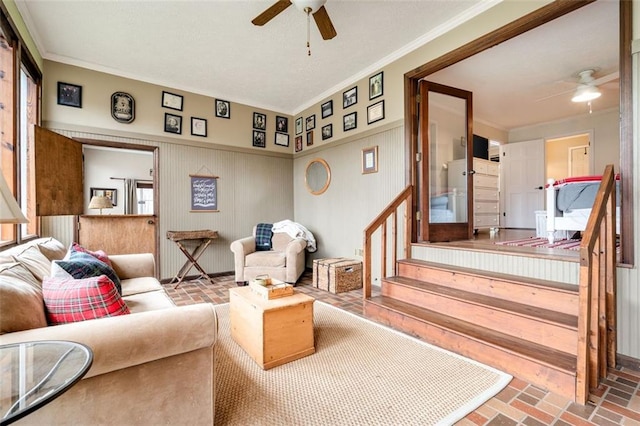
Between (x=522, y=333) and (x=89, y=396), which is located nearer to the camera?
(x=89, y=396)

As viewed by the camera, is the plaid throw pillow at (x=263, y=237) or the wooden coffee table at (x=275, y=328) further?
the plaid throw pillow at (x=263, y=237)

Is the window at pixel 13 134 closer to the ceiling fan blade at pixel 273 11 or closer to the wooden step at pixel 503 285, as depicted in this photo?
the ceiling fan blade at pixel 273 11

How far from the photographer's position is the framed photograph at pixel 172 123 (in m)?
4.31

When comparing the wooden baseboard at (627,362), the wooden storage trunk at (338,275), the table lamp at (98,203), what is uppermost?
the table lamp at (98,203)

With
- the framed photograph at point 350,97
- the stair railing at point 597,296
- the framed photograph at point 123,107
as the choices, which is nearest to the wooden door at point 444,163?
the framed photograph at point 350,97

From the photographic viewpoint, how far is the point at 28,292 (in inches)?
47.0

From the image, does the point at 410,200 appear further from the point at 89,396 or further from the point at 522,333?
the point at 89,396

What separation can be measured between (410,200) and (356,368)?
6.50 ft

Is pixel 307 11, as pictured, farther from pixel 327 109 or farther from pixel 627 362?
pixel 627 362

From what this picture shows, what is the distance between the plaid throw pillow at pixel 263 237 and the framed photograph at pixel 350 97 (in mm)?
2247

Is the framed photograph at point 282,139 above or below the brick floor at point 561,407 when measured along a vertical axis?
above

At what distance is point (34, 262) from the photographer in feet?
5.82

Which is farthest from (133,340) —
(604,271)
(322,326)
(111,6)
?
(111,6)

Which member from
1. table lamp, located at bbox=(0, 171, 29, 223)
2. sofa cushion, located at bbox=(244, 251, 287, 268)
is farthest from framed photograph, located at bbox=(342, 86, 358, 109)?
table lamp, located at bbox=(0, 171, 29, 223)
